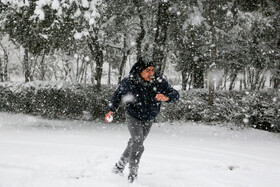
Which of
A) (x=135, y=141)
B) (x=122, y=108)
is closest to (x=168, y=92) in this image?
(x=135, y=141)

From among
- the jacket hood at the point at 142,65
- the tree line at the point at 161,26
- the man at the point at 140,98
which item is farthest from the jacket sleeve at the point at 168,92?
the tree line at the point at 161,26

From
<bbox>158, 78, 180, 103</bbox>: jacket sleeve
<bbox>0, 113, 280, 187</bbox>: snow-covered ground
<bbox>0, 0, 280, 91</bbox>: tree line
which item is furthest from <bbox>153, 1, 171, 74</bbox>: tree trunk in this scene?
<bbox>158, 78, 180, 103</bbox>: jacket sleeve

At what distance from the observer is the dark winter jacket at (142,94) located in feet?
12.5

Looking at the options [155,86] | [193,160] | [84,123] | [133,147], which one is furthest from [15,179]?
[84,123]

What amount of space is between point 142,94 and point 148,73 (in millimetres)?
309

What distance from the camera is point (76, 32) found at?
351 inches

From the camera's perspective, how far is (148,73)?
3783mm

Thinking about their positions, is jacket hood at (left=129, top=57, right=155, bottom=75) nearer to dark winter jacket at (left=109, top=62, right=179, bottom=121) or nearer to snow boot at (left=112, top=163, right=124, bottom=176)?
dark winter jacket at (left=109, top=62, right=179, bottom=121)

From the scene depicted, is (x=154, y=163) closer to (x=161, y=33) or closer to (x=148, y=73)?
(x=148, y=73)

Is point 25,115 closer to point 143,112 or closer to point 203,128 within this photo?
point 203,128

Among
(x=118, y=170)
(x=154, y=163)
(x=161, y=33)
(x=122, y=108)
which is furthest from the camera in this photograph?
(x=161, y=33)

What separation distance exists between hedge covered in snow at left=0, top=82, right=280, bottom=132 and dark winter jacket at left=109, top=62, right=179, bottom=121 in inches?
282

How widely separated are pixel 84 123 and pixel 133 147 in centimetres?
778

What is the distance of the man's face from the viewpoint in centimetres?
377
